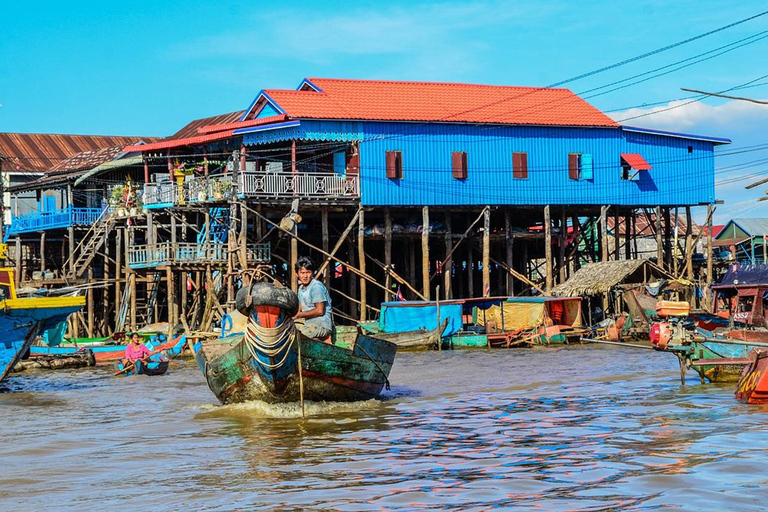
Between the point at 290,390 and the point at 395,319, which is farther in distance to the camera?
the point at 395,319

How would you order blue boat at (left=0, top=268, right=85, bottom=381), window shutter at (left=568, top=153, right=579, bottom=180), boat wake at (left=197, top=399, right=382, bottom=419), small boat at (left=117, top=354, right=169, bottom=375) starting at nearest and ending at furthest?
1. boat wake at (left=197, top=399, right=382, bottom=419)
2. blue boat at (left=0, top=268, right=85, bottom=381)
3. small boat at (left=117, top=354, right=169, bottom=375)
4. window shutter at (left=568, top=153, right=579, bottom=180)

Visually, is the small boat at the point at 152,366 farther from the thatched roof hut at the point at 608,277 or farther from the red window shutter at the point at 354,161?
the thatched roof hut at the point at 608,277

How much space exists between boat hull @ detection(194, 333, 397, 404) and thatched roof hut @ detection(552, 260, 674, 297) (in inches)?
755

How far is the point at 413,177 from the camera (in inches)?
1415

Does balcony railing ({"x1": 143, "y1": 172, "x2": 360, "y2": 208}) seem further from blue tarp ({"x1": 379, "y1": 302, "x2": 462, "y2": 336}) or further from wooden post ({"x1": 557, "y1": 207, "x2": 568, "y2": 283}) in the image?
wooden post ({"x1": 557, "y1": 207, "x2": 568, "y2": 283})

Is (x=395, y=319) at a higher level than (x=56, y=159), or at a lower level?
lower

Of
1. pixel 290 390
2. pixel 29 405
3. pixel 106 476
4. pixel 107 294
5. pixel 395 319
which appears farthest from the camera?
pixel 107 294

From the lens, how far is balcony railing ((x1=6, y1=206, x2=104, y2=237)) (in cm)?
4209

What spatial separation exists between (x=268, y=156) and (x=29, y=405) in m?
17.2

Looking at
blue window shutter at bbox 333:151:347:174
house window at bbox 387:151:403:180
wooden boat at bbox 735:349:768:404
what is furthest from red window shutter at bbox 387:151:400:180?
wooden boat at bbox 735:349:768:404

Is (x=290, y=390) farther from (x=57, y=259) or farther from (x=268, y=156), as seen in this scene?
(x=57, y=259)

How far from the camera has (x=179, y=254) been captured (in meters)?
35.2

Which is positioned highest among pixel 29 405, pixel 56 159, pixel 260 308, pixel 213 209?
pixel 56 159

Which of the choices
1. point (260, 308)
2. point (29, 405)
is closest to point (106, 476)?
point (260, 308)
